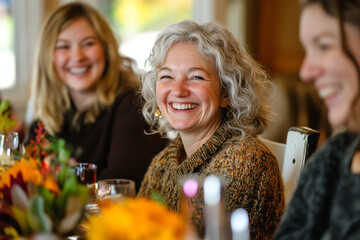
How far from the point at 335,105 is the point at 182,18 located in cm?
441

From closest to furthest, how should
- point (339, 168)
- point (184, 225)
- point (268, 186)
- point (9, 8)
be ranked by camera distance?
point (184, 225) → point (339, 168) → point (268, 186) → point (9, 8)

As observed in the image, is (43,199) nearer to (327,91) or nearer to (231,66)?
(327,91)

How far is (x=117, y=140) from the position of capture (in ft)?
8.66


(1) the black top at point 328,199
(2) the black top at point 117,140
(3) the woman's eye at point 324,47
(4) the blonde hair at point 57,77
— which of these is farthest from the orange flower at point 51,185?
(4) the blonde hair at point 57,77

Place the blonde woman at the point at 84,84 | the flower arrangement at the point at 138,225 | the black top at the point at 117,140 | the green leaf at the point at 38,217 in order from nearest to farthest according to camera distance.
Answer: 1. the flower arrangement at the point at 138,225
2. the green leaf at the point at 38,217
3. the black top at the point at 117,140
4. the blonde woman at the point at 84,84

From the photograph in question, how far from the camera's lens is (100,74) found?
2893mm

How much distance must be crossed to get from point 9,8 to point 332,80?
13.0ft

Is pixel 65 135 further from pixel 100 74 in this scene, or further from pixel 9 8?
pixel 9 8

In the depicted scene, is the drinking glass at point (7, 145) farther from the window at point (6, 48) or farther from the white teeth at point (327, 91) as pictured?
the window at point (6, 48)

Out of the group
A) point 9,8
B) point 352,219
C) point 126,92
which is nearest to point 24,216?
point 352,219

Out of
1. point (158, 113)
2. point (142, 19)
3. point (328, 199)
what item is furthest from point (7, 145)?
point (142, 19)

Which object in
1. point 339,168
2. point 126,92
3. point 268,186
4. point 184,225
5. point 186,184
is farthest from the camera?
point 126,92

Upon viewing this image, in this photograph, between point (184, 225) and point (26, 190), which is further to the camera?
point (26, 190)

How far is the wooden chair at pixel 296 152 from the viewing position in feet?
5.75
